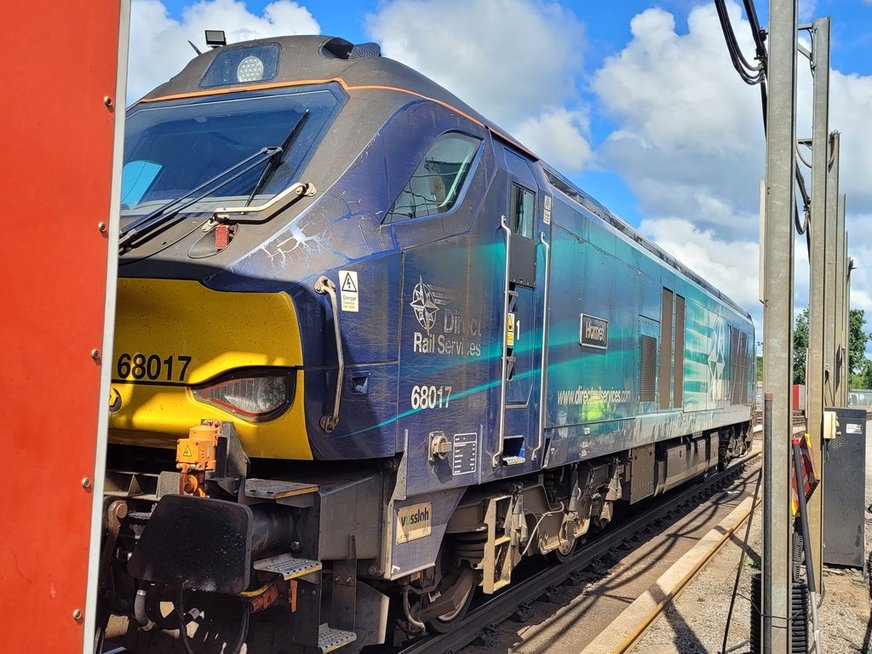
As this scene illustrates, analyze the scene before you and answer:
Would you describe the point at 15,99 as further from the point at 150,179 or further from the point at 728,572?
the point at 728,572

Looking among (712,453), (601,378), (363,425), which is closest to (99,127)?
(363,425)

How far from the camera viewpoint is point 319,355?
3785mm

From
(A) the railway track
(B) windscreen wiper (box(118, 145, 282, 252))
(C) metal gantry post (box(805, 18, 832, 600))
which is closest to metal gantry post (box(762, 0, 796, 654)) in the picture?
(A) the railway track

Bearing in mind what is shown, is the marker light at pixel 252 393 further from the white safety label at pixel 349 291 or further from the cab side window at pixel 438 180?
the cab side window at pixel 438 180

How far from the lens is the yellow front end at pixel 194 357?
12.2ft

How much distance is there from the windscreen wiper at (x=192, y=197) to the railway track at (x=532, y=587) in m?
3.18

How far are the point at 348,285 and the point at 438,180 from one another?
1.19m

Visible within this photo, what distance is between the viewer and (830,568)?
29.9ft

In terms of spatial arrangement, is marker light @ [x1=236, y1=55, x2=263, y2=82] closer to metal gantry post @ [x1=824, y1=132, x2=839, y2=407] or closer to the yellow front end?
the yellow front end

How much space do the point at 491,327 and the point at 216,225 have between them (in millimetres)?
1955

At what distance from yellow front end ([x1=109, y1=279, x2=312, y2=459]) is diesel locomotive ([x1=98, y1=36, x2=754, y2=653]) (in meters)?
0.01

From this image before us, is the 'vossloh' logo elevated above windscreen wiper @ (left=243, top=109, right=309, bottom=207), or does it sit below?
below

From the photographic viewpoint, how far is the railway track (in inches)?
231

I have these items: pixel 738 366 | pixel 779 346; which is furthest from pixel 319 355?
Result: pixel 738 366
